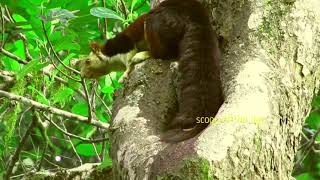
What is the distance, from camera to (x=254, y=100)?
2133mm

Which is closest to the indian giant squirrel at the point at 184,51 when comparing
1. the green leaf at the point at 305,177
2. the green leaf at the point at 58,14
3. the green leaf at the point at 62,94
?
the green leaf at the point at 62,94

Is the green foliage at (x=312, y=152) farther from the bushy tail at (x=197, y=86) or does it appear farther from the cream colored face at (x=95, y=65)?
the cream colored face at (x=95, y=65)

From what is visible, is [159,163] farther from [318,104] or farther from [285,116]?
[318,104]

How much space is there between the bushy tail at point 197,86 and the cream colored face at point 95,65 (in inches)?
40.3

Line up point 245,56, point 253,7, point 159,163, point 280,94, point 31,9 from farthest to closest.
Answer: point 31,9 → point 253,7 → point 245,56 → point 280,94 → point 159,163

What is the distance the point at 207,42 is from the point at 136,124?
599 millimetres

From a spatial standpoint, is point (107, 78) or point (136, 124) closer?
point (136, 124)

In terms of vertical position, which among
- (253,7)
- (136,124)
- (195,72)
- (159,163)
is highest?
(253,7)

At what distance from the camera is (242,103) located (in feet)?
6.97

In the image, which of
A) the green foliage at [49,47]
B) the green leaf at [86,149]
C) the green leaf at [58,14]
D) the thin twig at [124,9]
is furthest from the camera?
the green leaf at [86,149]

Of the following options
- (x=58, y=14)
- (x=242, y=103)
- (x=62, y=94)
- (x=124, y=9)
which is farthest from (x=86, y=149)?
(x=242, y=103)

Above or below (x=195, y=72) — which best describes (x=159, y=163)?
below

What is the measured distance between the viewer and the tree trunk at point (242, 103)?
1.94 m

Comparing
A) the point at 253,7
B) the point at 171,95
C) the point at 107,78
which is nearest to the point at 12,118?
the point at 107,78
